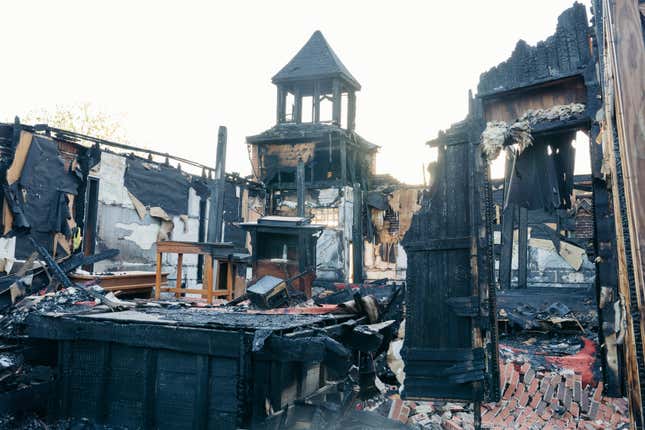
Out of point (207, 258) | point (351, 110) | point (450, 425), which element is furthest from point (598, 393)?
point (351, 110)

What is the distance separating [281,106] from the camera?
23.6m

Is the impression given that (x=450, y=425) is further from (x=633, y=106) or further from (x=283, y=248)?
(x=283, y=248)

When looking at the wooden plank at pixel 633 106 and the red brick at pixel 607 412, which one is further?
the red brick at pixel 607 412

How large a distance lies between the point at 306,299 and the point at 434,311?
13.2 feet

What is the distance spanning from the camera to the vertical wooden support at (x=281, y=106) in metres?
23.5

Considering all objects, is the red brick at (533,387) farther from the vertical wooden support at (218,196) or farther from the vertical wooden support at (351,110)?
the vertical wooden support at (351,110)

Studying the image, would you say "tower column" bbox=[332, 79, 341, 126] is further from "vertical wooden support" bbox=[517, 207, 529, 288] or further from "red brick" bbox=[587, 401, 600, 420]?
"red brick" bbox=[587, 401, 600, 420]

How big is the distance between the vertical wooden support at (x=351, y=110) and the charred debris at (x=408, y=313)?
13.8 metres

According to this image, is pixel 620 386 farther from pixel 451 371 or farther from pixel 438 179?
pixel 438 179

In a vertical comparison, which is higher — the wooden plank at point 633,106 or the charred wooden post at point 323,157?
the charred wooden post at point 323,157

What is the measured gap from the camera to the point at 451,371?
583 centimetres

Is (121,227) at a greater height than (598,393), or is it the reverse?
(121,227)


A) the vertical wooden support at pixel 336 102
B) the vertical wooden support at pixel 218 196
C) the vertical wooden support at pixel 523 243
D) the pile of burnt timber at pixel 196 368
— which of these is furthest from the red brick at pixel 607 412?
the vertical wooden support at pixel 336 102

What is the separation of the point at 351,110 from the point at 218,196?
12.3m
